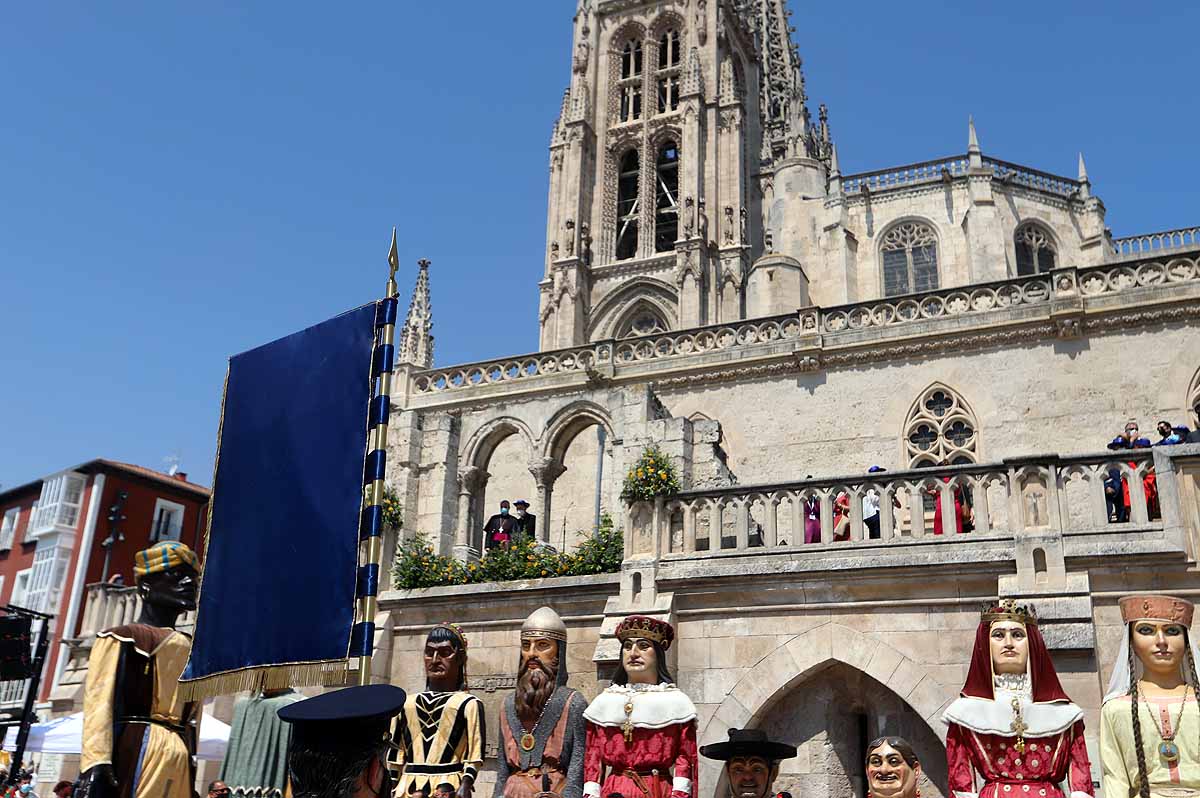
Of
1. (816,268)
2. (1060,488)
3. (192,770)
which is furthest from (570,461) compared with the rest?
(192,770)

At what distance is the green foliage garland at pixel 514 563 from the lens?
1333 centimetres

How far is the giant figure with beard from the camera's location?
20.9 ft

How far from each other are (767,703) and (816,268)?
2819 cm

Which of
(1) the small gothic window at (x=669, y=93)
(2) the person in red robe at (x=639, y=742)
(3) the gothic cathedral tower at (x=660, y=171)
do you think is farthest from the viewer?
(1) the small gothic window at (x=669, y=93)

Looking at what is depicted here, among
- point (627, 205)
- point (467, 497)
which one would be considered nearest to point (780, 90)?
point (627, 205)

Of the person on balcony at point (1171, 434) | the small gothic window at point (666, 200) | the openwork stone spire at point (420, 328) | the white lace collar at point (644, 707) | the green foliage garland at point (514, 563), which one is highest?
the small gothic window at point (666, 200)

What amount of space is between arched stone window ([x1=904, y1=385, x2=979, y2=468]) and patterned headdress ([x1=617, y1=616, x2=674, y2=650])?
485 inches

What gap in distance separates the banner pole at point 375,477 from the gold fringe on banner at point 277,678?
21 cm

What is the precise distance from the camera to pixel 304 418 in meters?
7.72

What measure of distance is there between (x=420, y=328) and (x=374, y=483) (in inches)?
1057

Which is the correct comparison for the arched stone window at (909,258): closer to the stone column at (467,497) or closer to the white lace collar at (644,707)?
Result: the stone column at (467,497)

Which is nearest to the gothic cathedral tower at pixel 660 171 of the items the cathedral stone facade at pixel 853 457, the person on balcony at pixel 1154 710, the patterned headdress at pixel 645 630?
the cathedral stone facade at pixel 853 457

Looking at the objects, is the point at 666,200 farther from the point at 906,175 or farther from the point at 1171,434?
the point at 1171,434

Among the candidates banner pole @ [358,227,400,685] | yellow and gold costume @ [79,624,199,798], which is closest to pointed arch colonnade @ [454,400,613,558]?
banner pole @ [358,227,400,685]
